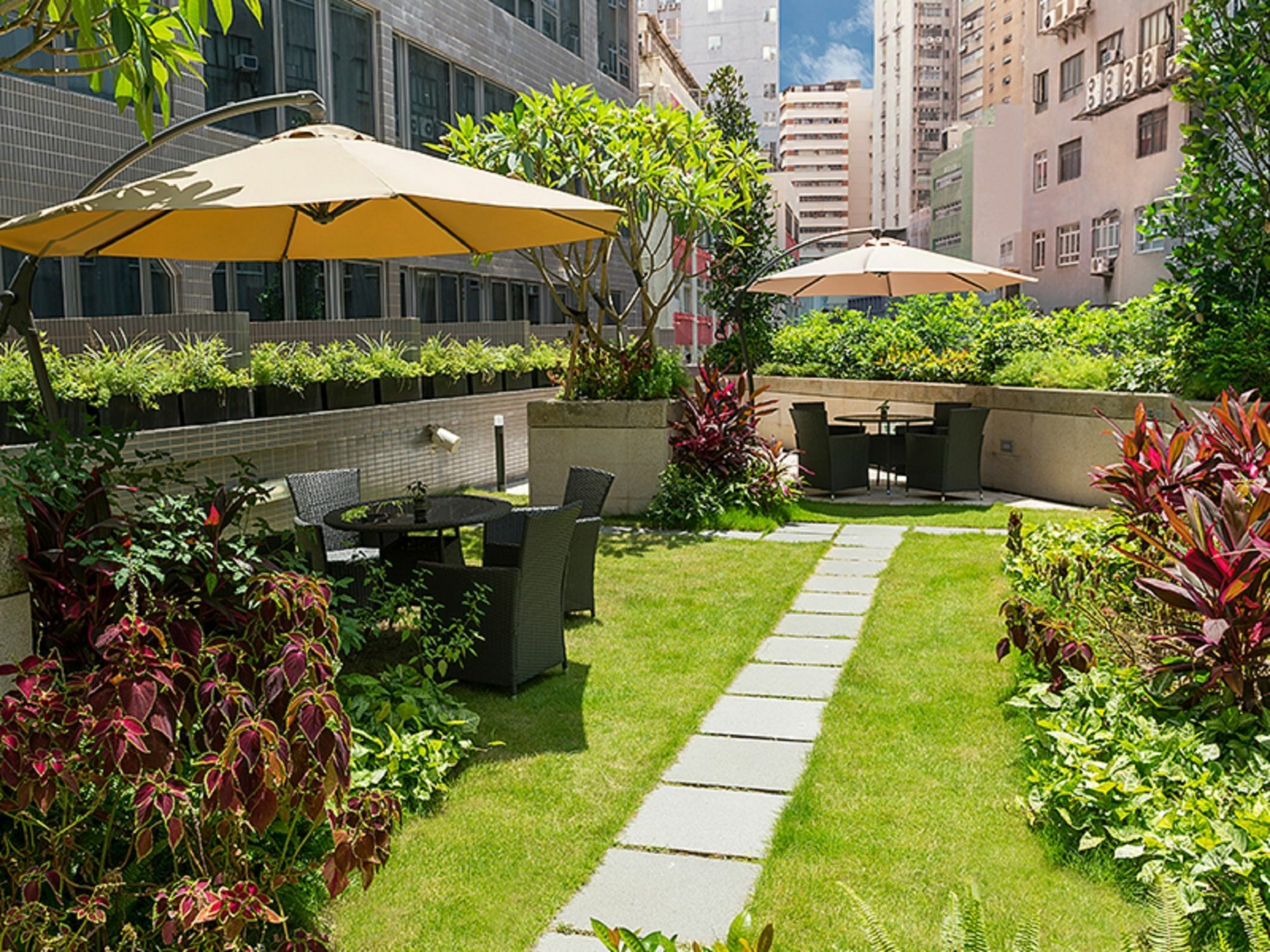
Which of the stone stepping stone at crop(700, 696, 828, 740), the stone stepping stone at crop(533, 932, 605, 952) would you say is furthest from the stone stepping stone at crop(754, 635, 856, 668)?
the stone stepping stone at crop(533, 932, 605, 952)

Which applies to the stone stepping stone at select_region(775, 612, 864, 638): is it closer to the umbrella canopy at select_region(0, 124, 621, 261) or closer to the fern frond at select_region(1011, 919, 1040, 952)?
the umbrella canopy at select_region(0, 124, 621, 261)

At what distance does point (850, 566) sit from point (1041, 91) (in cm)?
3574

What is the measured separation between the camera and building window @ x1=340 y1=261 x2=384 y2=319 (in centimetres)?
1569

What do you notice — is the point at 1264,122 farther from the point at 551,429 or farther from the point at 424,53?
the point at 424,53

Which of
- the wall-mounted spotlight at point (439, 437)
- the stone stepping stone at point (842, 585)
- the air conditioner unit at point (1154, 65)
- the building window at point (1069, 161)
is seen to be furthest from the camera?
the building window at point (1069, 161)

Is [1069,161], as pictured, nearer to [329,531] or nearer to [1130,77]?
[1130,77]

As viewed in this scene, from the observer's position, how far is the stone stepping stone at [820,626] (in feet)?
23.5

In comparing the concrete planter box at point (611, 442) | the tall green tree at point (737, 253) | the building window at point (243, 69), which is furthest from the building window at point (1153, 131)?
the building window at point (243, 69)

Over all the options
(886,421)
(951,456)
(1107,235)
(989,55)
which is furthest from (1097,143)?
(989,55)

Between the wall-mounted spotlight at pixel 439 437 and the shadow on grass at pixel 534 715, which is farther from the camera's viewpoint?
the wall-mounted spotlight at pixel 439 437

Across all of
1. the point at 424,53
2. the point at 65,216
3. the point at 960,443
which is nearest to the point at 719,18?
the point at 424,53

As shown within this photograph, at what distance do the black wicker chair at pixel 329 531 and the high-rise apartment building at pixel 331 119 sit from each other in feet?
16.8

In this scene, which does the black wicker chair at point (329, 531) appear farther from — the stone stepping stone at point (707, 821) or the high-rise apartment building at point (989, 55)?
the high-rise apartment building at point (989, 55)

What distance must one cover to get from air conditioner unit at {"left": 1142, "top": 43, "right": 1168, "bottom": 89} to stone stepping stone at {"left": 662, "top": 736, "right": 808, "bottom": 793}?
2913 centimetres
